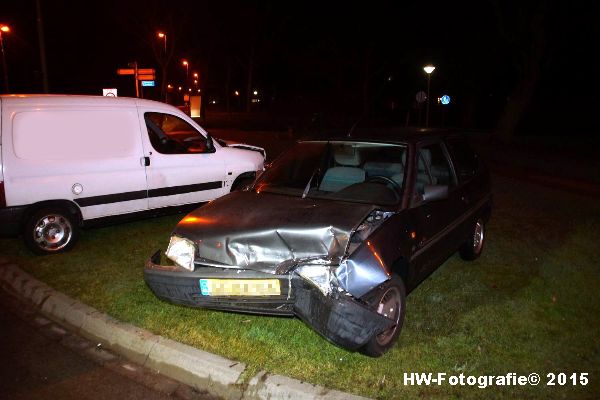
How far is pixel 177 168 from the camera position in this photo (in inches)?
277

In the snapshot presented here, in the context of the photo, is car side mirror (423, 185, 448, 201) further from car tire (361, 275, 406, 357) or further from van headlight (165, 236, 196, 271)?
van headlight (165, 236, 196, 271)

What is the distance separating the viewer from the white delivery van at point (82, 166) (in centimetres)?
573

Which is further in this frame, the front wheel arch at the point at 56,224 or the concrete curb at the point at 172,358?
the front wheel arch at the point at 56,224

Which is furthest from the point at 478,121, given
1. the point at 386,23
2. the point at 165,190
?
the point at 165,190

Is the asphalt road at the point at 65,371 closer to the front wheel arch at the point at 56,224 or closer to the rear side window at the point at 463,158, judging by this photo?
the front wheel arch at the point at 56,224

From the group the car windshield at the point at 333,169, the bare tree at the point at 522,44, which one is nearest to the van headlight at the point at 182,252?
the car windshield at the point at 333,169

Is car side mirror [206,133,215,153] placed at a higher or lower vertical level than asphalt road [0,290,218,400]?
higher

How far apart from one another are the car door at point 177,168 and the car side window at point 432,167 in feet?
11.8

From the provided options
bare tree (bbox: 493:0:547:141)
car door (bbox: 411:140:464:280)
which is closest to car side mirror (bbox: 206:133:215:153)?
car door (bbox: 411:140:464:280)

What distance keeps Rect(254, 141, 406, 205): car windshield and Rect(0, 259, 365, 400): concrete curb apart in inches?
63.8

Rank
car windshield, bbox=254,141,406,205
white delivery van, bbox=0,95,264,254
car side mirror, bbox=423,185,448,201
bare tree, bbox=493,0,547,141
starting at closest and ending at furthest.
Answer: car side mirror, bbox=423,185,448,201 < car windshield, bbox=254,141,406,205 < white delivery van, bbox=0,95,264,254 < bare tree, bbox=493,0,547,141

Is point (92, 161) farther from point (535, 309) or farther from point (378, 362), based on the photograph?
point (535, 309)

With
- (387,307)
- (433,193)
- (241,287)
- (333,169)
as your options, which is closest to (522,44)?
(333,169)

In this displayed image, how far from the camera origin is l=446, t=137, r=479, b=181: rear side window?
17.1 feet
